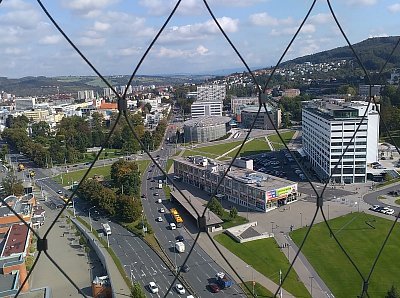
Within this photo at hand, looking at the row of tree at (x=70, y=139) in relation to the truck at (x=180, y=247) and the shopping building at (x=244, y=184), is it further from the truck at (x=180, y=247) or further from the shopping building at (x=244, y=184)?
the truck at (x=180, y=247)

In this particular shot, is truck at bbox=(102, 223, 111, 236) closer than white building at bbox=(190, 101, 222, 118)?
Yes

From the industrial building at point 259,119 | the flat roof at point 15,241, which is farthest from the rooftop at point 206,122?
the flat roof at point 15,241

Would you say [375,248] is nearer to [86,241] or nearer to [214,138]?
[86,241]

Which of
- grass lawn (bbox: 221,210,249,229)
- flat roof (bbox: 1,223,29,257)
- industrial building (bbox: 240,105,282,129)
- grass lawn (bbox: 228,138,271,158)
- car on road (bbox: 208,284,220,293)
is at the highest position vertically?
industrial building (bbox: 240,105,282,129)

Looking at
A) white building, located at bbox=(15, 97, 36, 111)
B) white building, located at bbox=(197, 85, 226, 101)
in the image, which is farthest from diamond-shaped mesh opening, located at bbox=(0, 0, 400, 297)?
white building, located at bbox=(15, 97, 36, 111)

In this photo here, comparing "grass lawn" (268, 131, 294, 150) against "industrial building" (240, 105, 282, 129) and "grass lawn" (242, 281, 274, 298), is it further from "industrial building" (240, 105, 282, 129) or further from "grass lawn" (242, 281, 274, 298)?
"grass lawn" (242, 281, 274, 298)
